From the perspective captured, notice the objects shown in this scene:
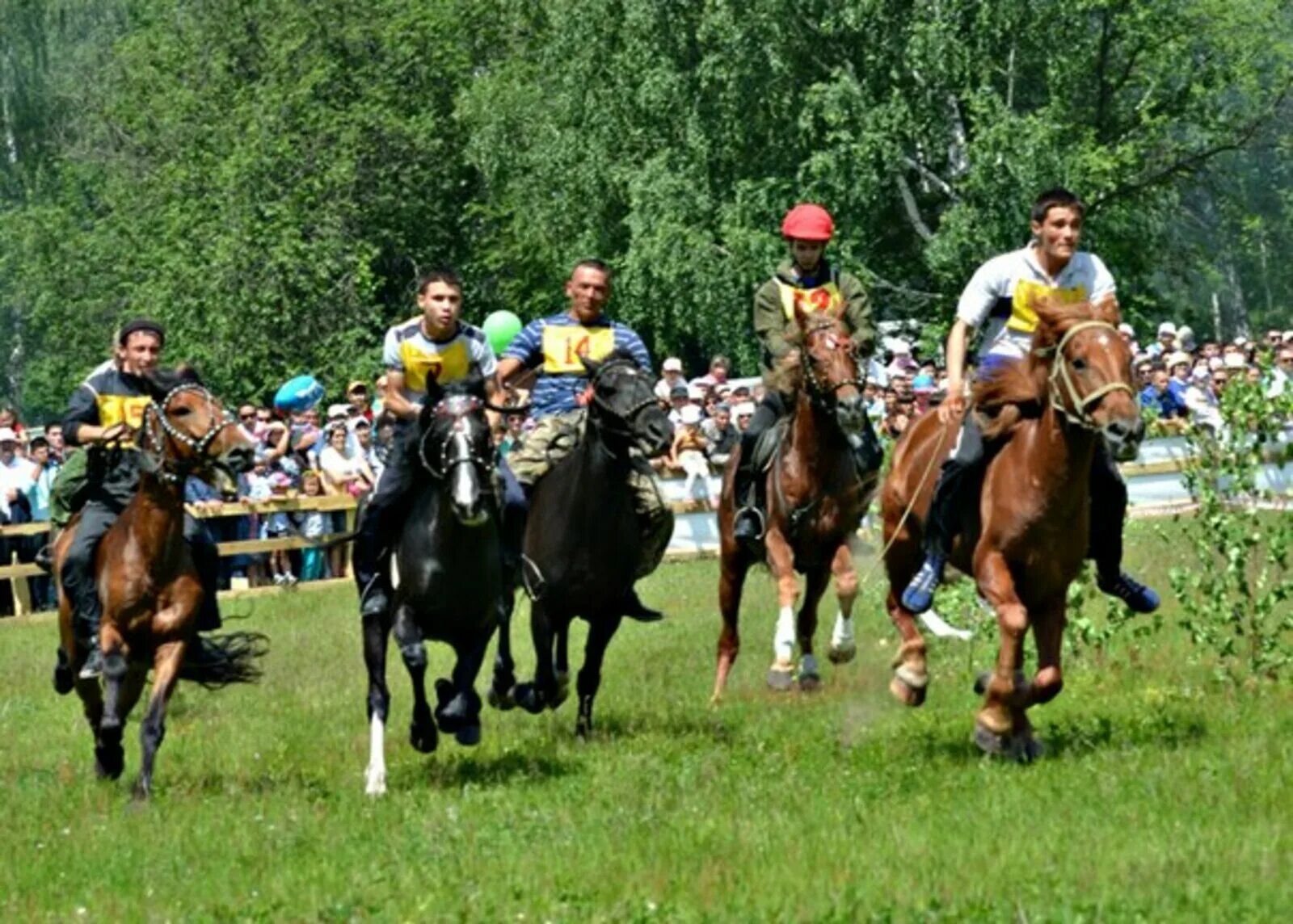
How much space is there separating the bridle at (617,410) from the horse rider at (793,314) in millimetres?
2033

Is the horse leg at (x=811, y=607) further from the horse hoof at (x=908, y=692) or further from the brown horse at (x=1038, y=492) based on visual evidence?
the brown horse at (x=1038, y=492)

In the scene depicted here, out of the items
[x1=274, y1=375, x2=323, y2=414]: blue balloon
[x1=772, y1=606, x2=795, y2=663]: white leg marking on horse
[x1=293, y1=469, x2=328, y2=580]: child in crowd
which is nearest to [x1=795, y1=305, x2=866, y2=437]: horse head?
[x1=772, y1=606, x2=795, y2=663]: white leg marking on horse

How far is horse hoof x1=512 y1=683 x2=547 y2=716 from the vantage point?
1515cm

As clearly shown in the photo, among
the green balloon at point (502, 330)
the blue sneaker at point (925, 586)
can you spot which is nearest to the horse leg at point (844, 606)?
the blue sneaker at point (925, 586)

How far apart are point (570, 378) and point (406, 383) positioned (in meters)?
2.16

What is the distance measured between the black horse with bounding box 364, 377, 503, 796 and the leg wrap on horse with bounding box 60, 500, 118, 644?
1.62m

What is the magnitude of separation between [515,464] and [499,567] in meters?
1.90

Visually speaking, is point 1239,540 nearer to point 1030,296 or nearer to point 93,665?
point 1030,296

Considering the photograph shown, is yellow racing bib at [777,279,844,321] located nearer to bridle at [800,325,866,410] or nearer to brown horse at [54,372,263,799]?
bridle at [800,325,866,410]

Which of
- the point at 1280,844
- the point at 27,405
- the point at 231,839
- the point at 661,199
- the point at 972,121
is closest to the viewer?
the point at 1280,844

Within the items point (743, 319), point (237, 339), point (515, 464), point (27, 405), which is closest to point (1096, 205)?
point (743, 319)

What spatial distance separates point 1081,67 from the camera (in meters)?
48.9

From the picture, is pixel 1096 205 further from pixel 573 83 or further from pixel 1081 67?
pixel 573 83

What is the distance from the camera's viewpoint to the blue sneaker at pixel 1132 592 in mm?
13383
